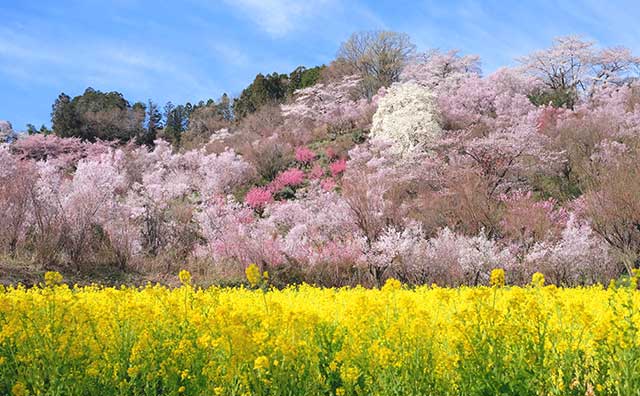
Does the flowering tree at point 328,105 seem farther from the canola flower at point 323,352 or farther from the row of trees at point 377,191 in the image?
the canola flower at point 323,352

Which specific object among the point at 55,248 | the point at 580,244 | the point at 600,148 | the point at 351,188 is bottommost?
the point at 55,248

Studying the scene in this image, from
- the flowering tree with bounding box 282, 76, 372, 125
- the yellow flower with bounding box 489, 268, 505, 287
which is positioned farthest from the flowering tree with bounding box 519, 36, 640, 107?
the yellow flower with bounding box 489, 268, 505, 287

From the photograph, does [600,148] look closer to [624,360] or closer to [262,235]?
[262,235]

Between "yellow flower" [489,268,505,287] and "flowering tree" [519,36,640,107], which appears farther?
"flowering tree" [519,36,640,107]

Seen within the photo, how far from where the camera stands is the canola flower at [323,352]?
11.4ft

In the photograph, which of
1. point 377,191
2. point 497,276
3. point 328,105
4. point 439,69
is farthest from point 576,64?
point 497,276

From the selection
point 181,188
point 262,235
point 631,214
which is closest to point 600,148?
point 631,214

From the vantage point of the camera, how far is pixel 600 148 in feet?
72.8

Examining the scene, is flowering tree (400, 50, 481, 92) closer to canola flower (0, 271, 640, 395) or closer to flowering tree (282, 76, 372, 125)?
flowering tree (282, 76, 372, 125)

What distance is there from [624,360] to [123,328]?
3783mm

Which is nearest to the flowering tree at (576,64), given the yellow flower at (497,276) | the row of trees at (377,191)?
the row of trees at (377,191)

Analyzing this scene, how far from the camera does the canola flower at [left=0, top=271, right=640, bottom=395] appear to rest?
137 inches

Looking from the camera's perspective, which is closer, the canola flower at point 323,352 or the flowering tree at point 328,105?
the canola flower at point 323,352

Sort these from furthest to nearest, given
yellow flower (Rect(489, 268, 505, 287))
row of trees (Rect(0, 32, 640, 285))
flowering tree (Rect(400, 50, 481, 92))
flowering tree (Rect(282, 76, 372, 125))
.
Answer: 1. flowering tree (Rect(400, 50, 481, 92))
2. flowering tree (Rect(282, 76, 372, 125))
3. row of trees (Rect(0, 32, 640, 285))
4. yellow flower (Rect(489, 268, 505, 287))
